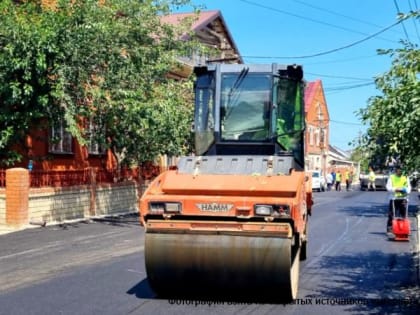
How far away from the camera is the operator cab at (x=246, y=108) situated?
915cm

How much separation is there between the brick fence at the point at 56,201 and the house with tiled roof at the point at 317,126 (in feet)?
150

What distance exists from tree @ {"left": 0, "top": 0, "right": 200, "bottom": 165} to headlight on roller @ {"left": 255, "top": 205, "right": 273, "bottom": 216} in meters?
8.94

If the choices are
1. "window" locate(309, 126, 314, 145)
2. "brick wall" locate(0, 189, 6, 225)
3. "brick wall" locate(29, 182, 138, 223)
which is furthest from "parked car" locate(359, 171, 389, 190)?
"brick wall" locate(0, 189, 6, 225)

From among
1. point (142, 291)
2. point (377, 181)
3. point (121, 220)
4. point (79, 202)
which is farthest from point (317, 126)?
point (142, 291)

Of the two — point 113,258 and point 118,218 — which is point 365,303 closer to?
point 113,258

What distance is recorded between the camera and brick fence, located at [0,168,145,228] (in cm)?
1602

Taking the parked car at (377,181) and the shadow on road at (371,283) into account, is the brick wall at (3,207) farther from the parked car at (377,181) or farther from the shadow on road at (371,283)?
the parked car at (377,181)

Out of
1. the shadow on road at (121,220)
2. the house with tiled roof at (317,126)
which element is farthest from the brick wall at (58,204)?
the house with tiled roof at (317,126)

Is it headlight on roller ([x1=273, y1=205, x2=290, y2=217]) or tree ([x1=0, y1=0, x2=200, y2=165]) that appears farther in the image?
tree ([x1=0, y1=0, x2=200, y2=165])

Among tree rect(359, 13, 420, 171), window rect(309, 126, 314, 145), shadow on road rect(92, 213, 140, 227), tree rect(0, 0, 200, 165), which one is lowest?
shadow on road rect(92, 213, 140, 227)

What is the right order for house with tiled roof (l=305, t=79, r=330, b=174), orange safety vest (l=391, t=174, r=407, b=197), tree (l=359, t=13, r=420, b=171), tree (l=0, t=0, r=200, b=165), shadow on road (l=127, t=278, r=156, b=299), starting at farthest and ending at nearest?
1. house with tiled roof (l=305, t=79, r=330, b=174)
2. tree (l=0, t=0, r=200, b=165)
3. orange safety vest (l=391, t=174, r=407, b=197)
4. shadow on road (l=127, t=278, r=156, b=299)
5. tree (l=359, t=13, r=420, b=171)

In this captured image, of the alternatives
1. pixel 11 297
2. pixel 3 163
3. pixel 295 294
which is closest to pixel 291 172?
pixel 295 294

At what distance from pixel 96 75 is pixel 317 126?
189 ft

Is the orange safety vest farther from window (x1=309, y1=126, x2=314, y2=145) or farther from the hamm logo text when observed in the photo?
window (x1=309, y1=126, x2=314, y2=145)
